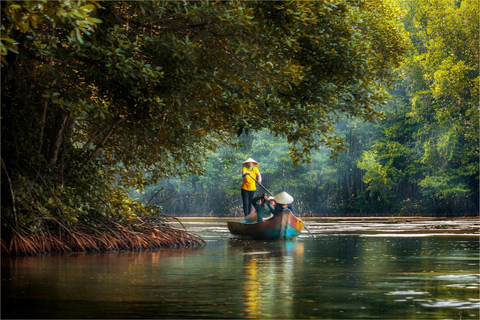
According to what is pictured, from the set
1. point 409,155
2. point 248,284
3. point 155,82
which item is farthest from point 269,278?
point 409,155

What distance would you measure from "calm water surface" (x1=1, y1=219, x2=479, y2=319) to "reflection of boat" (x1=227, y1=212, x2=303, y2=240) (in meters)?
3.77

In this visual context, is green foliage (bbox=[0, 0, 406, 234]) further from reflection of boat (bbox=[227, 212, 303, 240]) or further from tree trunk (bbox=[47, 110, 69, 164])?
reflection of boat (bbox=[227, 212, 303, 240])

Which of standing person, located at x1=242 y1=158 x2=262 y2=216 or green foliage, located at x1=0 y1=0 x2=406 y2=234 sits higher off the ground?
green foliage, located at x1=0 y1=0 x2=406 y2=234

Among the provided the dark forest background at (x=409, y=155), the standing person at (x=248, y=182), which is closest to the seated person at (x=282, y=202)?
the standing person at (x=248, y=182)

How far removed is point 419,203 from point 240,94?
Answer: 32.5 metres

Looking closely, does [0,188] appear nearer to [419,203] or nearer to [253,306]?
[253,306]

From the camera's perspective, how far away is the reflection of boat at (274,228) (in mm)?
18609

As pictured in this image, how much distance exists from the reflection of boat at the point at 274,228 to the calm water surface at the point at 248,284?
149 inches

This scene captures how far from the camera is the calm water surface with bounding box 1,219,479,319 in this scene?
688cm

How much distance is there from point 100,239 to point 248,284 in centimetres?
586

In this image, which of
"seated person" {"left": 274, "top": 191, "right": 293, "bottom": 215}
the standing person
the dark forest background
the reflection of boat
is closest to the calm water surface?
the reflection of boat

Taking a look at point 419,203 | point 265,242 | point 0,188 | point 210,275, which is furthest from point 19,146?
point 419,203

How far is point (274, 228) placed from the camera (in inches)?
738

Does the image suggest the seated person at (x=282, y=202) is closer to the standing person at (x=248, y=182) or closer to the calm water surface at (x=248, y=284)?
the standing person at (x=248, y=182)
